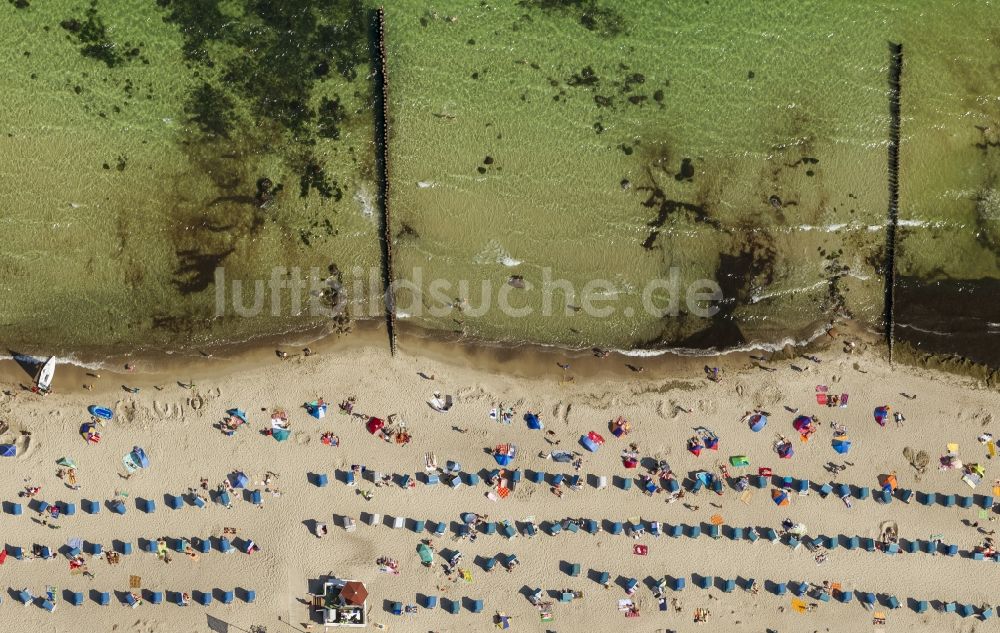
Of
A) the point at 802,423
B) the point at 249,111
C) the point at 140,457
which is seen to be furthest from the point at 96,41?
the point at 802,423

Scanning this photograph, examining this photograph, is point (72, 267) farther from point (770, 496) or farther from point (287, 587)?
point (770, 496)

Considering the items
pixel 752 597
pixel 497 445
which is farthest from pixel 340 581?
pixel 752 597

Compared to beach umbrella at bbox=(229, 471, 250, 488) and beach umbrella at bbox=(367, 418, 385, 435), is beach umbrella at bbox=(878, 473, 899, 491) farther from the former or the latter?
beach umbrella at bbox=(229, 471, 250, 488)

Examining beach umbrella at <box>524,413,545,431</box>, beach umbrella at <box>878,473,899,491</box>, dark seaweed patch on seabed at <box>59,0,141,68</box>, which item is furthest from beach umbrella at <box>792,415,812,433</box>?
dark seaweed patch on seabed at <box>59,0,141,68</box>

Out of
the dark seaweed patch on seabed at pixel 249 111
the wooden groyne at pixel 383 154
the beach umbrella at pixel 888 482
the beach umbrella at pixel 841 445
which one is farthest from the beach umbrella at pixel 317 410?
the beach umbrella at pixel 888 482

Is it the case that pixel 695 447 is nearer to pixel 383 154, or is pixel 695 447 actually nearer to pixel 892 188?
pixel 892 188

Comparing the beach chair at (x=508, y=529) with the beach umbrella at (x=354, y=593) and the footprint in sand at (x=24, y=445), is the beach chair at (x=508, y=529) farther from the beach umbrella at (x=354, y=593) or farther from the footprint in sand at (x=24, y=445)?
the footprint in sand at (x=24, y=445)
